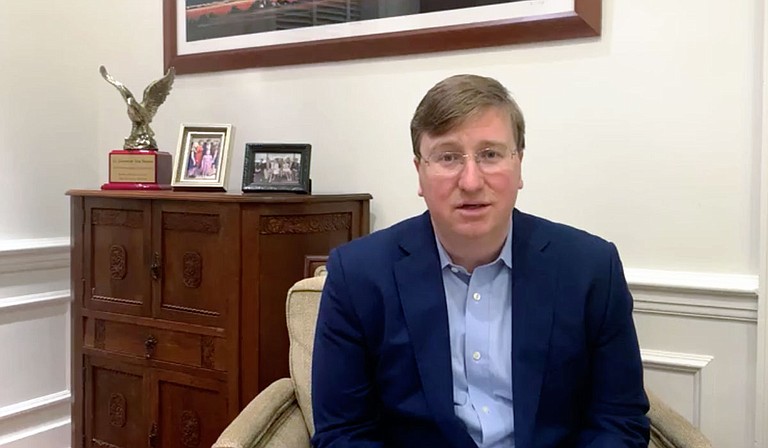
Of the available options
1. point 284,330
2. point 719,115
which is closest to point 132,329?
point 284,330

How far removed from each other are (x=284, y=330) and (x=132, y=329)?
0.52 metres

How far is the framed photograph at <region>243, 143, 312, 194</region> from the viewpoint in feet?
7.23

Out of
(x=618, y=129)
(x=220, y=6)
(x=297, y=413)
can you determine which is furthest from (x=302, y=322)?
(x=220, y=6)

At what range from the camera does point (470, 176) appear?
1319 mm

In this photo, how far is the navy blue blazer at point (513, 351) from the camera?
4.51ft

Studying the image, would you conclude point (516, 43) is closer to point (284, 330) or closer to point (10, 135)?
point (284, 330)

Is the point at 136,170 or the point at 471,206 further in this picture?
the point at 136,170

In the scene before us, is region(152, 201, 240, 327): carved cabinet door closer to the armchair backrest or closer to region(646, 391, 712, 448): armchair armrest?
the armchair backrest

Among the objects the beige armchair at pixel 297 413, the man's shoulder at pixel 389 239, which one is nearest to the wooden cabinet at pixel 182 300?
the beige armchair at pixel 297 413

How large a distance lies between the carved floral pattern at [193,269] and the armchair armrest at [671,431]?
1250 mm

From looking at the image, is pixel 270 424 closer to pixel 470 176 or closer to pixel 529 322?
pixel 529 322

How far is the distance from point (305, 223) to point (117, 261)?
64 cm

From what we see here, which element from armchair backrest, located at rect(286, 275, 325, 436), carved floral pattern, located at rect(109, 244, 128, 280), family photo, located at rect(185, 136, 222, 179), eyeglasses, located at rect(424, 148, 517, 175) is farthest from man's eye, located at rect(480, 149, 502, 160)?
carved floral pattern, located at rect(109, 244, 128, 280)

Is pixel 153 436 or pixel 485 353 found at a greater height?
pixel 485 353
